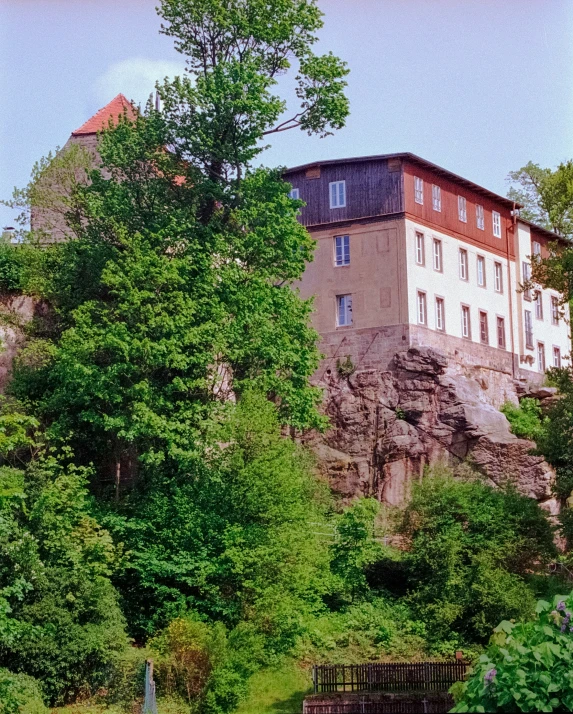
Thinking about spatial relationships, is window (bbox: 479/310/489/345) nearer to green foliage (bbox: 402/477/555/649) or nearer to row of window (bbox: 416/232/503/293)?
row of window (bbox: 416/232/503/293)

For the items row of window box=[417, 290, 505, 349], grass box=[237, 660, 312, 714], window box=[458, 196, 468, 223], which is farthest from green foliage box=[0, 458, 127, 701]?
window box=[458, 196, 468, 223]

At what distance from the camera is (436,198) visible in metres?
54.4

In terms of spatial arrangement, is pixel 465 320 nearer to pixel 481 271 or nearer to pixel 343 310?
pixel 481 271

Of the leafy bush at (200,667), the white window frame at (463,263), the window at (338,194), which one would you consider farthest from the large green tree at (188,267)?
the white window frame at (463,263)

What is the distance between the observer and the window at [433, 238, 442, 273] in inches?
2123

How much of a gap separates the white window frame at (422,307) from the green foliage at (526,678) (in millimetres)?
35496

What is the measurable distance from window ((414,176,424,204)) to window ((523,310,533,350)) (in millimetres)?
10540

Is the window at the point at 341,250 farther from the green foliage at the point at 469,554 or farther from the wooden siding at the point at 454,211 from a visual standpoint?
the green foliage at the point at 469,554

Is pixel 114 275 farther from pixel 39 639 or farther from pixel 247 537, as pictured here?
pixel 39 639

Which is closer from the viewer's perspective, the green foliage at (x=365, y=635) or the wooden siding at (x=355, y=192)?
the green foliage at (x=365, y=635)

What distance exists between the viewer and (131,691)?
31672mm

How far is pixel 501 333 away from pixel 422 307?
7.36 m

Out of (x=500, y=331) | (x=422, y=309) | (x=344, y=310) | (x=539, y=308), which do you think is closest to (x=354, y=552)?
(x=344, y=310)

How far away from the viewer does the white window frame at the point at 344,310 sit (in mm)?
52219
